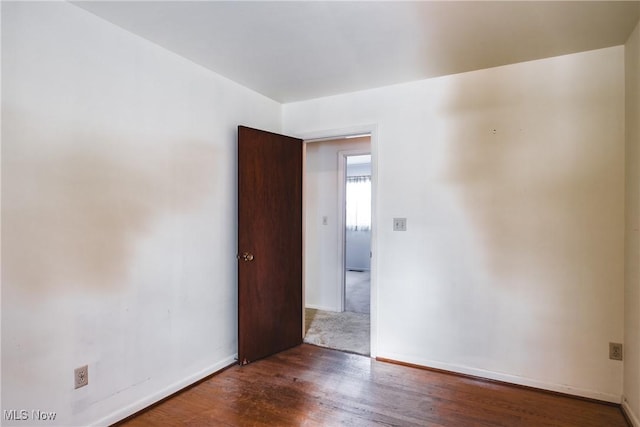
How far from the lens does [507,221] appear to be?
249cm

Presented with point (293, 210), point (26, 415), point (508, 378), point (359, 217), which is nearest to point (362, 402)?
point (508, 378)

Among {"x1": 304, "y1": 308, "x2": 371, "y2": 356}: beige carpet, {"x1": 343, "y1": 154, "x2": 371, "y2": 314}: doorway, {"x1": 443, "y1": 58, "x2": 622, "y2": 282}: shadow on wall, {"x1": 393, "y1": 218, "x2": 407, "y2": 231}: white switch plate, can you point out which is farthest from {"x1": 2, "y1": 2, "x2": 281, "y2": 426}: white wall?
{"x1": 343, "y1": 154, "x2": 371, "y2": 314}: doorway

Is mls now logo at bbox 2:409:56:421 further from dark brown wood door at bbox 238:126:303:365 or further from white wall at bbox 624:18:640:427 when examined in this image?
white wall at bbox 624:18:640:427

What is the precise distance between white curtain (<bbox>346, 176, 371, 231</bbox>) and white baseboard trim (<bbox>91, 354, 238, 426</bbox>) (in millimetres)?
4967

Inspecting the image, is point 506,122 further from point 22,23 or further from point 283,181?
point 22,23

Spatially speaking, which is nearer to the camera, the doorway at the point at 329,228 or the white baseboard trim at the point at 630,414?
the white baseboard trim at the point at 630,414

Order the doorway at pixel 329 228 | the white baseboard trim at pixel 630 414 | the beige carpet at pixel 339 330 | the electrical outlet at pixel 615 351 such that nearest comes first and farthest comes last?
the white baseboard trim at pixel 630 414 → the electrical outlet at pixel 615 351 → the beige carpet at pixel 339 330 → the doorway at pixel 329 228

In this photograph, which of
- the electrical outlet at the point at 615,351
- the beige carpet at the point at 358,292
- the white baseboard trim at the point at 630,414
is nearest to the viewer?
the white baseboard trim at the point at 630,414

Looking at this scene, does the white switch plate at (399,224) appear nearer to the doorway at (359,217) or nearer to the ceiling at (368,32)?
the ceiling at (368,32)

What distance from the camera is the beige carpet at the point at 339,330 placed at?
3.22 meters

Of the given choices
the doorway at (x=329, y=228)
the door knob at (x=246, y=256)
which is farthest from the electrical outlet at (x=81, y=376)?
the doorway at (x=329, y=228)

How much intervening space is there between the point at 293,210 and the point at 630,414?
2788mm

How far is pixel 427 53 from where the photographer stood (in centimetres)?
231

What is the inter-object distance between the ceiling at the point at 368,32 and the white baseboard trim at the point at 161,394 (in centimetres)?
235
